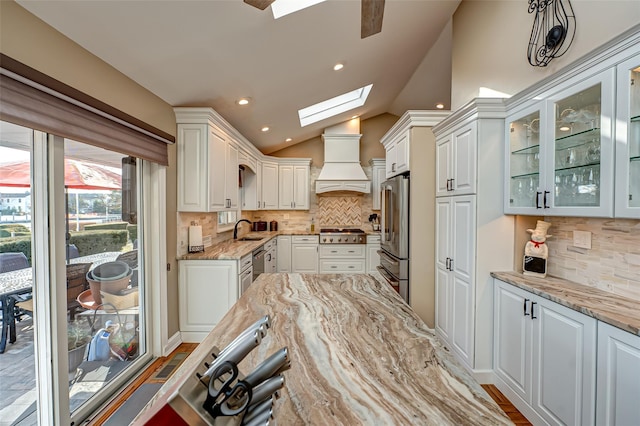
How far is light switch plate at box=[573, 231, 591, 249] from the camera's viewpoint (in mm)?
1858

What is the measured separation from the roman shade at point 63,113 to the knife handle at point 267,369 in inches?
62.3

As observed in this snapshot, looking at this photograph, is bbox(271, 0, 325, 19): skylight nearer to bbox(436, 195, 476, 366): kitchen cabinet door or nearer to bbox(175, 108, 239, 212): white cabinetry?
bbox(175, 108, 239, 212): white cabinetry

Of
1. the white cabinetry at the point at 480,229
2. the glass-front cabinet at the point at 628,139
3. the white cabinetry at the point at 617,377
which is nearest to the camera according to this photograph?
the white cabinetry at the point at 617,377

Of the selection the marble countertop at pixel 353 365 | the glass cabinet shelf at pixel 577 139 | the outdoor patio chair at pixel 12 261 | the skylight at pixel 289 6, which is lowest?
the marble countertop at pixel 353 365

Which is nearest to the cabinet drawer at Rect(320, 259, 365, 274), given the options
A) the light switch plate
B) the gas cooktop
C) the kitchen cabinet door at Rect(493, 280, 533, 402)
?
the gas cooktop

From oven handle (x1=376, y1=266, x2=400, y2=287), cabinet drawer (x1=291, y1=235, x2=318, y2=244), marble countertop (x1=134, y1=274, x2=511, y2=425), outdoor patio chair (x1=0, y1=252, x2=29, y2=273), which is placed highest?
outdoor patio chair (x1=0, y1=252, x2=29, y2=273)

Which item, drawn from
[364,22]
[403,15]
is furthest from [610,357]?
[403,15]

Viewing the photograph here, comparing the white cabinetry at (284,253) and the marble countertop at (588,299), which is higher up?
the marble countertop at (588,299)

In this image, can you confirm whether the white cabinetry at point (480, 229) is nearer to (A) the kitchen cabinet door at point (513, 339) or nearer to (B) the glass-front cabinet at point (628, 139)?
(A) the kitchen cabinet door at point (513, 339)

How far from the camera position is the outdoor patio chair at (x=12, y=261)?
1377mm

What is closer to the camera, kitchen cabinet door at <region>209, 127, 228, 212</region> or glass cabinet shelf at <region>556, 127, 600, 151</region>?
glass cabinet shelf at <region>556, 127, 600, 151</region>

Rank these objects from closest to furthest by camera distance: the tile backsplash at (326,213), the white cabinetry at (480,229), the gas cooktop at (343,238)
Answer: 1. the white cabinetry at (480,229)
2. the gas cooktop at (343,238)
3. the tile backsplash at (326,213)

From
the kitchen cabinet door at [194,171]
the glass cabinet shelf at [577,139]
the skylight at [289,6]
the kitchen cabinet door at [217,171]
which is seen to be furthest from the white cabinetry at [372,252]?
the skylight at [289,6]

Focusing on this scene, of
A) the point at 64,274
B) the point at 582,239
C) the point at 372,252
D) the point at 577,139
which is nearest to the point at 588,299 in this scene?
the point at 582,239
